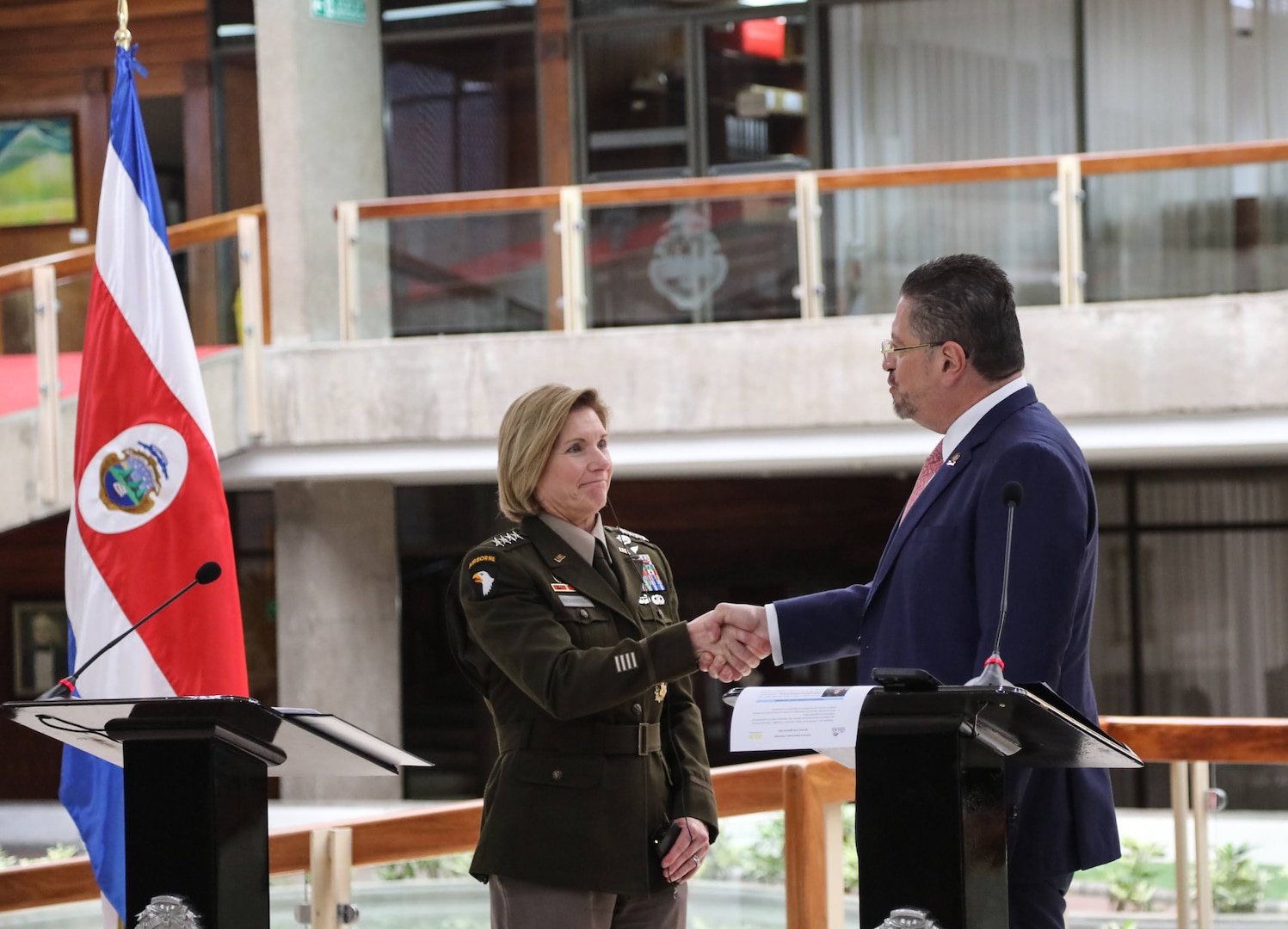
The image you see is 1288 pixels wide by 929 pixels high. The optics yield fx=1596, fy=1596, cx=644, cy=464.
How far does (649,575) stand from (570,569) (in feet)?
0.77

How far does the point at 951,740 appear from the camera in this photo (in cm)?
200

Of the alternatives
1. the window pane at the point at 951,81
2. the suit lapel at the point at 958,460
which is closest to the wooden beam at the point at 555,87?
the window pane at the point at 951,81

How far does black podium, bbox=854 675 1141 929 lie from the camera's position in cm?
199

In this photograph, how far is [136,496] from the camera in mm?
4539

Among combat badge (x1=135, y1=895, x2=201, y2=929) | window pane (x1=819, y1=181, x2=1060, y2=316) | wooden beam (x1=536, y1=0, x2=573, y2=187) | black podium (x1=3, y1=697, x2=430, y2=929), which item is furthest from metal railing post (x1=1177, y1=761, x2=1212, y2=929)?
wooden beam (x1=536, y1=0, x2=573, y2=187)

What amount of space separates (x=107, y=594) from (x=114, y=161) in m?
1.34

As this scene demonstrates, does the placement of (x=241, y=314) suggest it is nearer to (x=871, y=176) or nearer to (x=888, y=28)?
(x=871, y=176)

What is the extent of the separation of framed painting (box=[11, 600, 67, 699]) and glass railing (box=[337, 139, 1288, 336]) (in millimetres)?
4762

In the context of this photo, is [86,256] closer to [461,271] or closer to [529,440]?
[461,271]

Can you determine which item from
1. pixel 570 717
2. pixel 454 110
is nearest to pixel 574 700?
pixel 570 717

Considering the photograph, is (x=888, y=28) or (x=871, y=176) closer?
(x=871, y=176)

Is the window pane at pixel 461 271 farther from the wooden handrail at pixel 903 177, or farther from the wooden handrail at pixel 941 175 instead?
the wooden handrail at pixel 941 175

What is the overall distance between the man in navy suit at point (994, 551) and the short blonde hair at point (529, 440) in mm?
588

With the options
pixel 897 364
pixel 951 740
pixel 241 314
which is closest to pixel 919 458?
pixel 241 314
